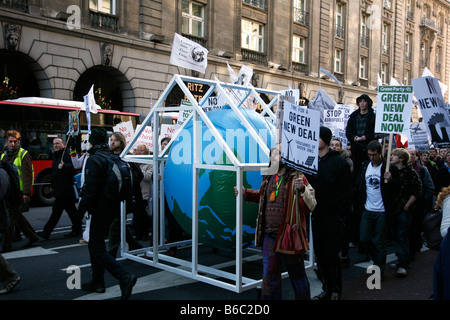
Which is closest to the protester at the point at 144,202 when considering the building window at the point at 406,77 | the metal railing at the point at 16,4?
the metal railing at the point at 16,4

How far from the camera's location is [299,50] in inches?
1131

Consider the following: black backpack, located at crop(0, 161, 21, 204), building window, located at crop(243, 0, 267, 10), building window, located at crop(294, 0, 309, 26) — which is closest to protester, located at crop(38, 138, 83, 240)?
black backpack, located at crop(0, 161, 21, 204)

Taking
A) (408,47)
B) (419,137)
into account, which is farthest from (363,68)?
(419,137)

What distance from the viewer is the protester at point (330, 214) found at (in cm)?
466

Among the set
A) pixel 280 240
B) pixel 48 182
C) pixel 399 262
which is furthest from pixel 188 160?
pixel 48 182

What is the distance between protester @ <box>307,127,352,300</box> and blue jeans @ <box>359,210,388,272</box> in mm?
1185

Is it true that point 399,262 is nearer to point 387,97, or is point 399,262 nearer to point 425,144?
point 387,97

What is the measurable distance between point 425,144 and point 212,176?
648 centimetres

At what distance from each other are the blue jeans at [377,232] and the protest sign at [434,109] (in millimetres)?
1196

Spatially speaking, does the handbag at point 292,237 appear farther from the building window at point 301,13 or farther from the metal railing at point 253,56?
the building window at point 301,13

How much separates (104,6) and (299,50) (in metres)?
14.2

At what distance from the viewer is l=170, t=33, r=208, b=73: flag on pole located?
824 centimetres

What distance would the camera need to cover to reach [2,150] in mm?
7922

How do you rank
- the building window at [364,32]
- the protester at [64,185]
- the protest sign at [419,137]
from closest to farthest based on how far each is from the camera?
1. the protester at [64,185]
2. the protest sign at [419,137]
3. the building window at [364,32]
